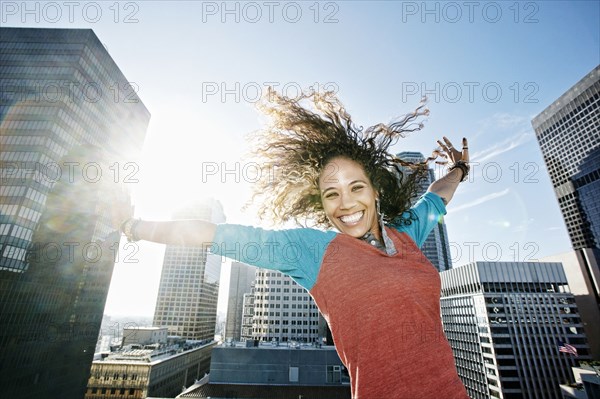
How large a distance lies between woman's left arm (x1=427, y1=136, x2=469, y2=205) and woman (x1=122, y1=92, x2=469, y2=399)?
0.85ft

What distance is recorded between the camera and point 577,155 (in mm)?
108438

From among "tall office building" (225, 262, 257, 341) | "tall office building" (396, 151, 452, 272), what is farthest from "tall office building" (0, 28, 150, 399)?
"tall office building" (396, 151, 452, 272)

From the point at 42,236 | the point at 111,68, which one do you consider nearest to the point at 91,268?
the point at 42,236

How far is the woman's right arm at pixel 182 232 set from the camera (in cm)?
176

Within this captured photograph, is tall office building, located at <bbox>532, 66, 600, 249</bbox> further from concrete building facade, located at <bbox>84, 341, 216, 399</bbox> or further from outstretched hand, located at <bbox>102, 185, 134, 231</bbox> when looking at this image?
concrete building facade, located at <bbox>84, 341, 216, 399</bbox>

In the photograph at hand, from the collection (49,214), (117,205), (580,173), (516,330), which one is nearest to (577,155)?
(580,173)

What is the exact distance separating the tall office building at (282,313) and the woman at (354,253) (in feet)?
309

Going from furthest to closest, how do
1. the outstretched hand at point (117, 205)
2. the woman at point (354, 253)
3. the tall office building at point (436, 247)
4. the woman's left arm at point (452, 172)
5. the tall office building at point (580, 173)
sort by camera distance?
1. the tall office building at point (436, 247)
2. the tall office building at point (580, 173)
3. the woman's left arm at point (452, 172)
4. the outstretched hand at point (117, 205)
5. the woman at point (354, 253)

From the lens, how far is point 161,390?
2702 inches

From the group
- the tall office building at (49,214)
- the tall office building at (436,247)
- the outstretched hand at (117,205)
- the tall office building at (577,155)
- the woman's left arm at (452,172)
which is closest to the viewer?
the outstretched hand at (117,205)

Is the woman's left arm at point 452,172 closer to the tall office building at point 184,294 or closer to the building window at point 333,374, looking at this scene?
the building window at point 333,374

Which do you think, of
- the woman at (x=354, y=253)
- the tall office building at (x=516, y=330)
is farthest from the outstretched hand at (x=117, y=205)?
the tall office building at (x=516, y=330)

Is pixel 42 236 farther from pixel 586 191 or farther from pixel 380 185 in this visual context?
pixel 586 191

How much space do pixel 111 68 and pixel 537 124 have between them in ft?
565
